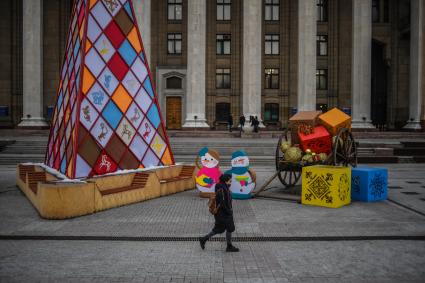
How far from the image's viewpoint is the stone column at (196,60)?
1443 inches

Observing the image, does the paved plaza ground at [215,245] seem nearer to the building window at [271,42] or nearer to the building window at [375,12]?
the building window at [271,42]

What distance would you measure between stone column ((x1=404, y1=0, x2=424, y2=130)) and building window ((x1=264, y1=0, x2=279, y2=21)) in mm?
13084

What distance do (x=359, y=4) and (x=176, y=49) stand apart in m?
18.4

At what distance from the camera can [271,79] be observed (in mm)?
46688

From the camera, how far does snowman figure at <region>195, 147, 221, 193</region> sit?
13.5 m

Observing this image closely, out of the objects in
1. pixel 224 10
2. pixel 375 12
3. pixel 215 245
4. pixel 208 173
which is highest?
pixel 375 12

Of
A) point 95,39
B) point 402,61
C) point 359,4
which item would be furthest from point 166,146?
point 402,61

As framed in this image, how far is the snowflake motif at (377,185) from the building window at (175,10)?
36245 mm

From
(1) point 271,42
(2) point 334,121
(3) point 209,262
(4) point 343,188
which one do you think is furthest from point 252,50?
(3) point 209,262

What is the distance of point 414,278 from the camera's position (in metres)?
6.55

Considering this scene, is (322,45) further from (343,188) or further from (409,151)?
(343,188)

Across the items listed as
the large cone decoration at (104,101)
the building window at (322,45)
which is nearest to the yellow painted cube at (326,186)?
the large cone decoration at (104,101)

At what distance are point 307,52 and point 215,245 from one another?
104 feet

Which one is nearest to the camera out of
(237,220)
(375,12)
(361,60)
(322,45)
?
(237,220)
